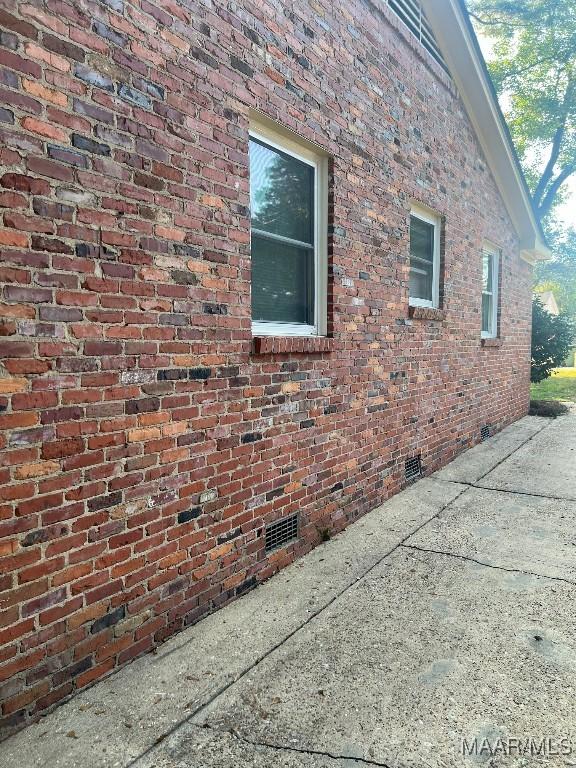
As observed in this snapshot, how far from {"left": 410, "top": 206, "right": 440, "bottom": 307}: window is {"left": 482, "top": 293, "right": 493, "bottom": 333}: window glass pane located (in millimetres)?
2482

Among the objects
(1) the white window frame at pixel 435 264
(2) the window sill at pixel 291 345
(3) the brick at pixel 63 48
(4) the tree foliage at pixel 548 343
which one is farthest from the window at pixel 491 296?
(3) the brick at pixel 63 48

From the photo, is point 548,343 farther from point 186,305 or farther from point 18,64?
point 18,64

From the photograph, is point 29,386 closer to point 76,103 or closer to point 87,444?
point 87,444

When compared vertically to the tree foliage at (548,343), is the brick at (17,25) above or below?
above

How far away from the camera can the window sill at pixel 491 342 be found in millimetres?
7000

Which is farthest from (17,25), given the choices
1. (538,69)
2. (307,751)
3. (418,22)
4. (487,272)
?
(538,69)

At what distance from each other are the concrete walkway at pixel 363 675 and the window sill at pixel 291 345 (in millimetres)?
1473

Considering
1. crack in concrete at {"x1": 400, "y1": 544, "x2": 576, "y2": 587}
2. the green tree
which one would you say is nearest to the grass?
crack in concrete at {"x1": 400, "y1": 544, "x2": 576, "y2": 587}

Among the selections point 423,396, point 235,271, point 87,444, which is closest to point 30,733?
point 87,444

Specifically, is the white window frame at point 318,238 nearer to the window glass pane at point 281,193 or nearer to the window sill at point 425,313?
the window glass pane at point 281,193

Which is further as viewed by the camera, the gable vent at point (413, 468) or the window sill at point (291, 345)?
the gable vent at point (413, 468)

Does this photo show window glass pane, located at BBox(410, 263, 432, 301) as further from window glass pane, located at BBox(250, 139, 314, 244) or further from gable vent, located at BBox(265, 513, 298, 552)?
gable vent, located at BBox(265, 513, 298, 552)

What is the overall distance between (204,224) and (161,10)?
101cm

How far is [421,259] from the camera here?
5438mm
